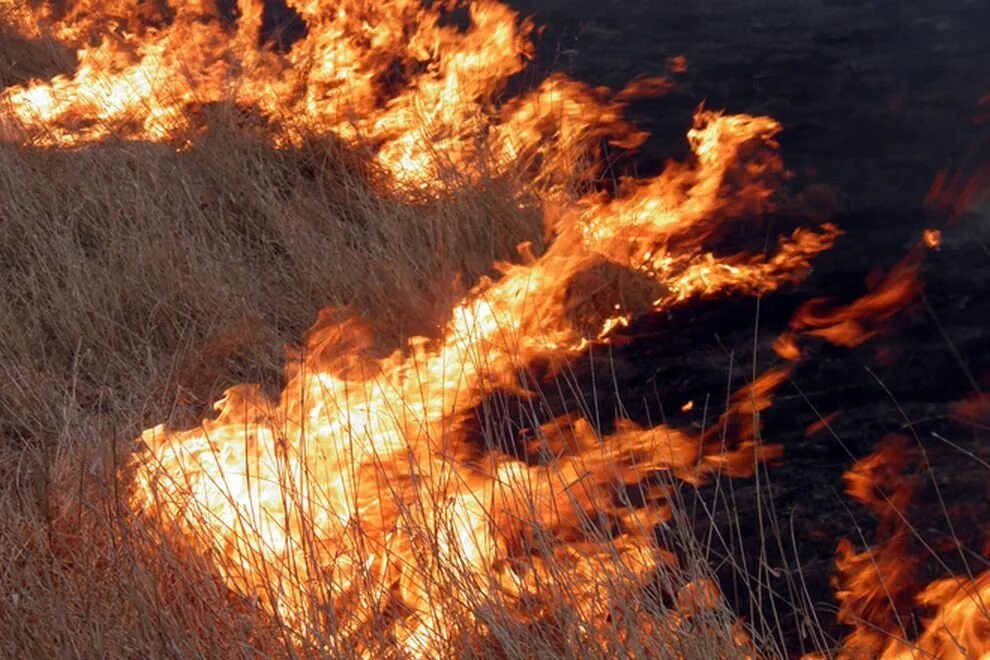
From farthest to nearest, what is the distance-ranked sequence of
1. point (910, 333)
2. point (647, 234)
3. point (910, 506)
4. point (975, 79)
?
1. point (975, 79)
2. point (647, 234)
3. point (910, 333)
4. point (910, 506)

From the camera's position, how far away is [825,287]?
449 centimetres

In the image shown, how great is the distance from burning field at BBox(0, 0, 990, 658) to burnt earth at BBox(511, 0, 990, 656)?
2 centimetres

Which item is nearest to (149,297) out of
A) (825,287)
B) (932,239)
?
(825,287)

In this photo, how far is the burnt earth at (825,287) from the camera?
11.0ft

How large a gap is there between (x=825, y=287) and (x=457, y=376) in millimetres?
1331

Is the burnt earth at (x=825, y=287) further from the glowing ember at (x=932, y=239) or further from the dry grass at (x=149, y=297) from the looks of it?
the dry grass at (x=149, y=297)

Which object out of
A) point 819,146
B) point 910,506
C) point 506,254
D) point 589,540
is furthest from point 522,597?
point 819,146

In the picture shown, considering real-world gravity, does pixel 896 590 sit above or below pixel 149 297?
below

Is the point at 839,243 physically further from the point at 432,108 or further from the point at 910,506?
the point at 432,108

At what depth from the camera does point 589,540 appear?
122 inches

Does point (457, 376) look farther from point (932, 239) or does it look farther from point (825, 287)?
point (932, 239)

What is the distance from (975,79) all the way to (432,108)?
267 centimetres

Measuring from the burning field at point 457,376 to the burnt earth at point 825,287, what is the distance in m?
0.02

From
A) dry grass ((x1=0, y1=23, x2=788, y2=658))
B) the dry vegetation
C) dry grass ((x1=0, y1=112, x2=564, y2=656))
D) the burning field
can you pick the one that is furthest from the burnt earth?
dry grass ((x1=0, y1=112, x2=564, y2=656))
